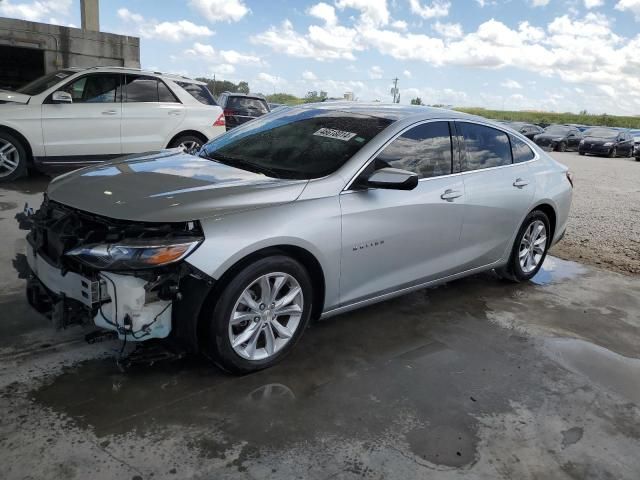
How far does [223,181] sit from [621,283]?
4494mm

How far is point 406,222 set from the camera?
380 centimetres

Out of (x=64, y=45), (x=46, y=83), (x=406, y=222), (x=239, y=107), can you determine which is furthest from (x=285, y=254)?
(x=64, y=45)

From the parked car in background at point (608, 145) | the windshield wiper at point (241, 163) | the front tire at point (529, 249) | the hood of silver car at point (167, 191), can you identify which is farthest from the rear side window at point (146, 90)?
the parked car in background at point (608, 145)

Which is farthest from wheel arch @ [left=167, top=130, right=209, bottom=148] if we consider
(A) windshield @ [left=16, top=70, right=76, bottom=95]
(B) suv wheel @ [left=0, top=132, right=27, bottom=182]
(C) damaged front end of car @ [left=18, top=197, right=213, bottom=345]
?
(C) damaged front end of car @ [left=18, top=197, right=213, bottom=345]

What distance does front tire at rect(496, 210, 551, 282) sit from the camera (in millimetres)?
5098

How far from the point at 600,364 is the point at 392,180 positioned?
79.0 inches

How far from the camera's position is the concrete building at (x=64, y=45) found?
13.0m

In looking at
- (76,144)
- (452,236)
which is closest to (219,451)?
(452,236)

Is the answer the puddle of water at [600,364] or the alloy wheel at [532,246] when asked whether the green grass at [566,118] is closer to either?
the alloy wheel at [532,246]

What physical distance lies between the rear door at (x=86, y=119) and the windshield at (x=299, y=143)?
178 inches

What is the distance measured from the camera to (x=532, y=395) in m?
3.32

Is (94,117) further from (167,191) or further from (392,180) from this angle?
(392,180)

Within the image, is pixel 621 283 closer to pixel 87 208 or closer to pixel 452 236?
pixel 452 236

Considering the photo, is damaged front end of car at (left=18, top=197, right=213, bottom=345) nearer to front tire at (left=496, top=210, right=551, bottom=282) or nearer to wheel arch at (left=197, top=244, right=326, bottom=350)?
wheel arch at (left=197, top=244, right=326, bottom=350)
